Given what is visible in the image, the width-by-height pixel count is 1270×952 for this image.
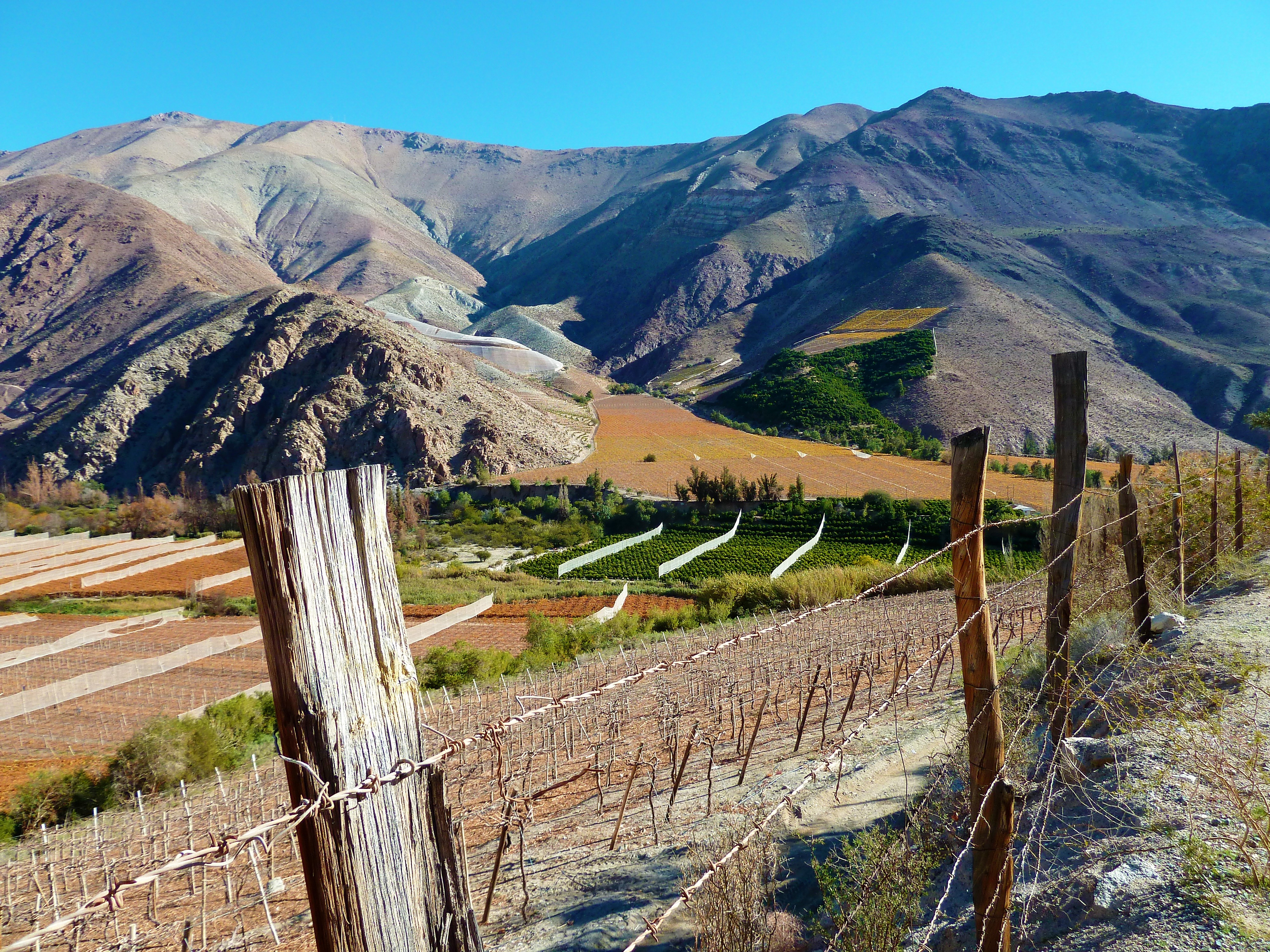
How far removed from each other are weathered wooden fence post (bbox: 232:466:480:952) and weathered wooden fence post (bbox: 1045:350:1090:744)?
285 centimetres

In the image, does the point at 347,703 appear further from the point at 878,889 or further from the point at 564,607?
the point at 564,607

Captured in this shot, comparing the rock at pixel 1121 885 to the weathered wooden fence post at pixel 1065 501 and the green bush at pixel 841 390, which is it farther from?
the green bush at pixel 841 390

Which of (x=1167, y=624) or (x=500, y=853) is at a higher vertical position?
(x=1167, y=624)

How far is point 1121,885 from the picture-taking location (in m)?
2.63

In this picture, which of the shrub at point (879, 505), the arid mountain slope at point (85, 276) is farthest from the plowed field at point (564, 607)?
the arid mountain slope at point (85, 276)

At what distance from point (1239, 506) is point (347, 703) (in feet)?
29.2

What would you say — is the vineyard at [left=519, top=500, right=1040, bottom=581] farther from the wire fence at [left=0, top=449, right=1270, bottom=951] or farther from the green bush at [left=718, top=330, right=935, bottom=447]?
the wire fence at [left=0, top=449, right=1270, bottom=951]

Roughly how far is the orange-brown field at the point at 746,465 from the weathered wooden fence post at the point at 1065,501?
32.6 m

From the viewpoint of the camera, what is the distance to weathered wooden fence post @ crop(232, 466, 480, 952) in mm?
1350

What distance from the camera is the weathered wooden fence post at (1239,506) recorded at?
721cm

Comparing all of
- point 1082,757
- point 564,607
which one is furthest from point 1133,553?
point 564,607

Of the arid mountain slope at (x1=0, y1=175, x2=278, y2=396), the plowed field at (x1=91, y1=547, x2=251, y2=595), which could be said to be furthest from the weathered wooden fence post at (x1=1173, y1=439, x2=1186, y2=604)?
the arid mountain slope at (x1=0, y1=175, x2=278, y2=396)

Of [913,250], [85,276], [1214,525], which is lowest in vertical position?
[1214,525]

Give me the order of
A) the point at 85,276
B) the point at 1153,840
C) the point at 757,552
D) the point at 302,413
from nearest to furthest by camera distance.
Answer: the point at 1153,840 → the point at 757,552 → the point at 302,413 → the point at 85,276
